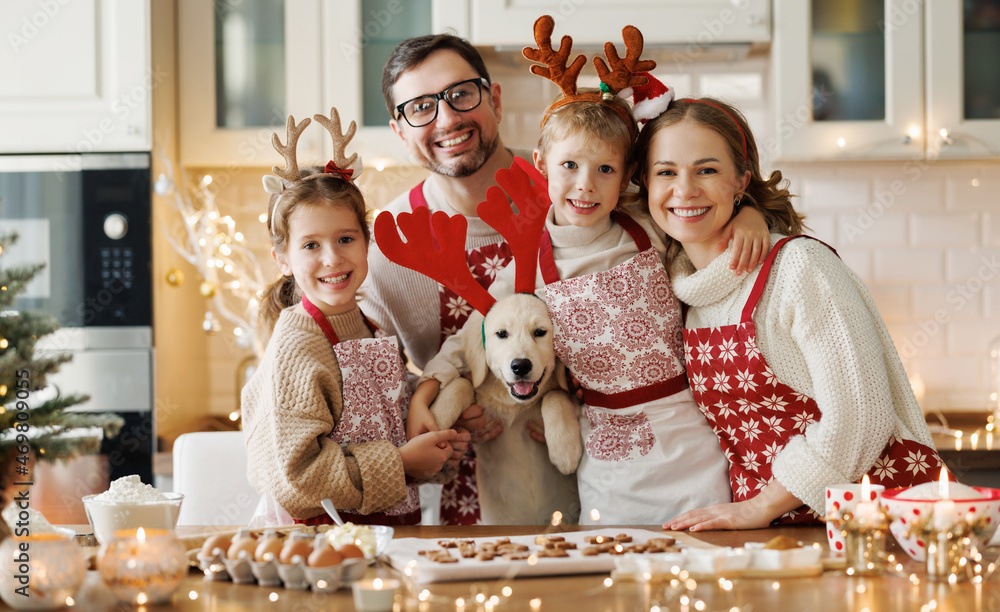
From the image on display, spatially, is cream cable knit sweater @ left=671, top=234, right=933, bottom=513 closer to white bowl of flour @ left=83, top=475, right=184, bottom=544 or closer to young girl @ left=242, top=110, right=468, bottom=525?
young girl @ left=242, top=110, right=468, bottom=525

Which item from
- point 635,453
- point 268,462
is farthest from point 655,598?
point 268,462

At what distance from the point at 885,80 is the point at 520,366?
1654 mm

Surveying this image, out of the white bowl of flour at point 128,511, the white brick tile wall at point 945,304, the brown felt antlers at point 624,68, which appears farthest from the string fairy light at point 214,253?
the white brick tile wall at point 945,304

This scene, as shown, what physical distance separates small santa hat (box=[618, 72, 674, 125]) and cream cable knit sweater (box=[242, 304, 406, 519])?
2.08ft

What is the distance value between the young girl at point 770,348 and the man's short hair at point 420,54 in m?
0.51

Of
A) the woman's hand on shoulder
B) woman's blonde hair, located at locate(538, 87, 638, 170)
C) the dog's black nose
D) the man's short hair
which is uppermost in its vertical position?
the man's short hair

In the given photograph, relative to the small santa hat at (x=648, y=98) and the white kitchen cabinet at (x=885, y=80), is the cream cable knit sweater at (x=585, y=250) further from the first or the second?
the white kitchen cabinet at (x=885, y=80)

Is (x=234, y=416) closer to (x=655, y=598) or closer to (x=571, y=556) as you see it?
(x=571, y=556)

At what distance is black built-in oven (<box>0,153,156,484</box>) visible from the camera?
2.25 m

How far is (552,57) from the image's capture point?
1.35 meters

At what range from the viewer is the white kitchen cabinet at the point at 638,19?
2324 millimetres

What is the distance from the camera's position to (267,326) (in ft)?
5.07

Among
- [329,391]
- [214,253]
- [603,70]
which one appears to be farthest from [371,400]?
[214,253]

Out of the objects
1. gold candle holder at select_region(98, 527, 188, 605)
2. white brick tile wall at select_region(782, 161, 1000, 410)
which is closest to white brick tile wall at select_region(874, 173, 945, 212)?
white brick tile wall at select_region(782, 161, 1000, 410)
